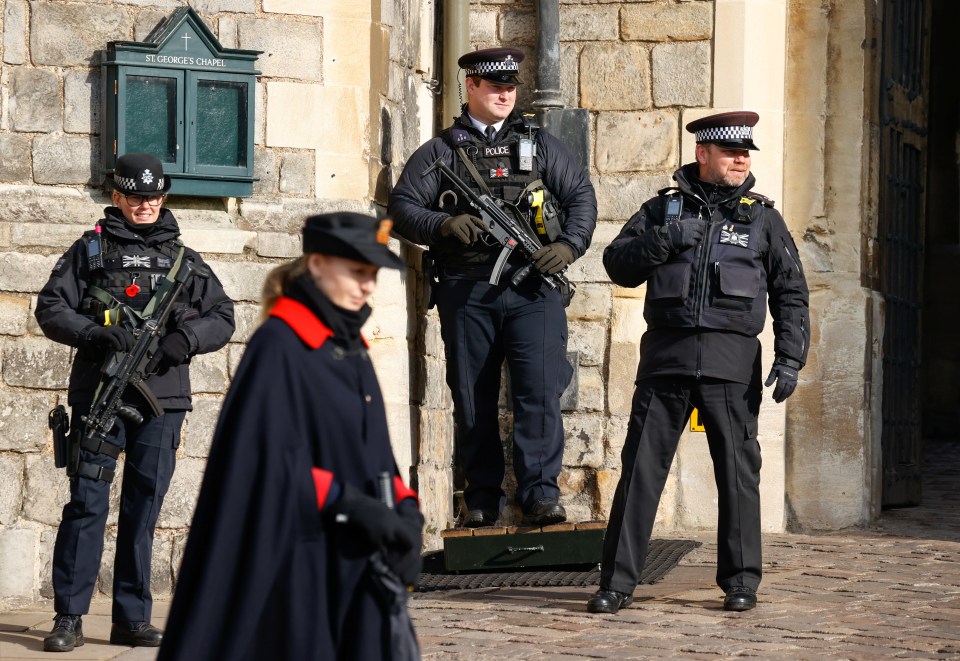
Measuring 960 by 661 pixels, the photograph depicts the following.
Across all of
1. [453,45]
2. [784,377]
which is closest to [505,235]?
[784,377]

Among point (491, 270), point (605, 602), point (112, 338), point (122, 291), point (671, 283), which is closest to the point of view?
point (112, 338)

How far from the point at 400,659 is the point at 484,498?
12.6 ft

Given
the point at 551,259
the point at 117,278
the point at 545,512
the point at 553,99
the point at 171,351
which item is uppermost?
the point at 553,99

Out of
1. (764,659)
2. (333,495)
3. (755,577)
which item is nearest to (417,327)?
(755,577)

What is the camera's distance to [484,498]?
766cm

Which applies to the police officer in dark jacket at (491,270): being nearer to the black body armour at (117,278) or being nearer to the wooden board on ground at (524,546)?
the wooden board on ground at (524,546)

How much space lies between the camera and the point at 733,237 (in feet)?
22.4

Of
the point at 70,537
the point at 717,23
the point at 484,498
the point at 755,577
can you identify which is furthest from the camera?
the point at 717,23

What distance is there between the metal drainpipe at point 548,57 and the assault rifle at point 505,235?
1527 mm

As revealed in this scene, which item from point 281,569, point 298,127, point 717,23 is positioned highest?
point 717,23

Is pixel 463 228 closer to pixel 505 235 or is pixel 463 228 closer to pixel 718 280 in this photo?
pixel 505 235

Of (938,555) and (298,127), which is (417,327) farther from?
(938,555)

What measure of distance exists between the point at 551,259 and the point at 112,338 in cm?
223

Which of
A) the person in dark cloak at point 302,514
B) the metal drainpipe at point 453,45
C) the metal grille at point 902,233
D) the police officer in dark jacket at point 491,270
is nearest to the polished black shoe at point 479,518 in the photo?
the police officer in dark jacket at point 491,270
